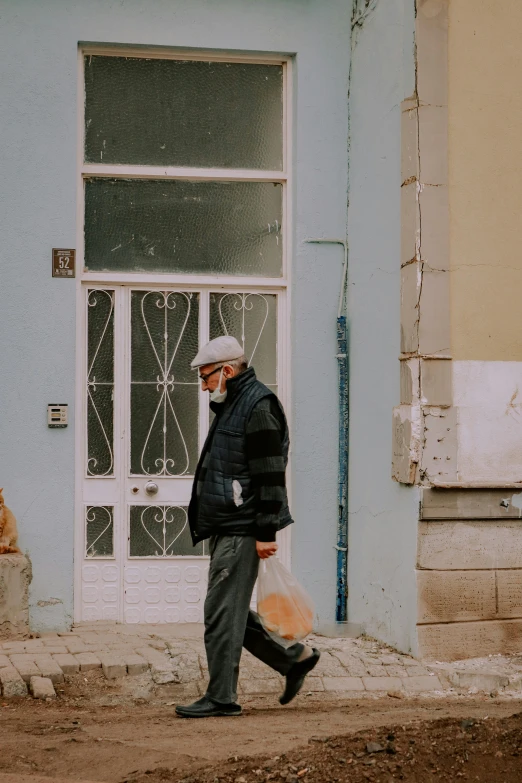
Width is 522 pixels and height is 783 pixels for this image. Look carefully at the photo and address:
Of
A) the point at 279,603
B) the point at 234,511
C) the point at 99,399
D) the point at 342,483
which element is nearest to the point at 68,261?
the point at 99,399

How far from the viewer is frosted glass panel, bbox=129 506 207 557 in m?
8.31

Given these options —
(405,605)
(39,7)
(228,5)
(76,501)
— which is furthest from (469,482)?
(39,7)

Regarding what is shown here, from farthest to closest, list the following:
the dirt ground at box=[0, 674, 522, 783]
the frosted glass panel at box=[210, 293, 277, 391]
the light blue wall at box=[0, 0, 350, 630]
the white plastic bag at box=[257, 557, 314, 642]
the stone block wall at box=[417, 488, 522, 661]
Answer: the frosted glass panel at box=[210, 293, 277, 391], the light blue wall at box=[0, 0, 350, 630], the stone block wall at box=[417, 488, 522, 661], the white plastic bag at box=[257, 557, 314, 642], the dirt ground at box=[0, 674, 522, 783]

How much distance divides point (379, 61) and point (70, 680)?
4761 millimetres

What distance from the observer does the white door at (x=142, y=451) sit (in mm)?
8281

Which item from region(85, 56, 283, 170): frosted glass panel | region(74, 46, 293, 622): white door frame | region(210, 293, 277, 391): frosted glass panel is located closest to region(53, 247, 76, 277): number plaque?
region(74, 46, 293, 622): white door frame

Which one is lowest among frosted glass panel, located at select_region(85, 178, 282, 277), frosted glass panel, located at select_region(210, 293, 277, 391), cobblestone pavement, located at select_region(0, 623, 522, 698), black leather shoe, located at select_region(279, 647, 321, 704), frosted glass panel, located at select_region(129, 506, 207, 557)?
cobblestone pavement, located at select_region(0, 623, 522, 698)

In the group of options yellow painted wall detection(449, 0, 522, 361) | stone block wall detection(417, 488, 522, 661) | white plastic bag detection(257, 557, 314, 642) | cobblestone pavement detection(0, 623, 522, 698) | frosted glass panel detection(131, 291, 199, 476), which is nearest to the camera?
white plastic bag detection(257, 557, 314, 642)

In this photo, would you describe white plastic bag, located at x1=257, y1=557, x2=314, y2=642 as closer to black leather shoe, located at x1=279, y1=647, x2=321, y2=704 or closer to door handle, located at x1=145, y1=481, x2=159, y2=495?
black leather shoe, located at x1=279, y1=647, x2=321, y2=704

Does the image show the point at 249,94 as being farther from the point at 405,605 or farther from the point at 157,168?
the point at 405,605

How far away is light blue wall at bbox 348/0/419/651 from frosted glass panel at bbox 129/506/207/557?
1.27 m

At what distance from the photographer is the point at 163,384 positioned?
329 inches

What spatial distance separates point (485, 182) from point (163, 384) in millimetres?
2747

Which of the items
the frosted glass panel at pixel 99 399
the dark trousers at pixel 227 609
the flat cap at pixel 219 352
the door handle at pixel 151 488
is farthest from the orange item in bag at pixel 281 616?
the frosted glass panel at pixel 99 399
